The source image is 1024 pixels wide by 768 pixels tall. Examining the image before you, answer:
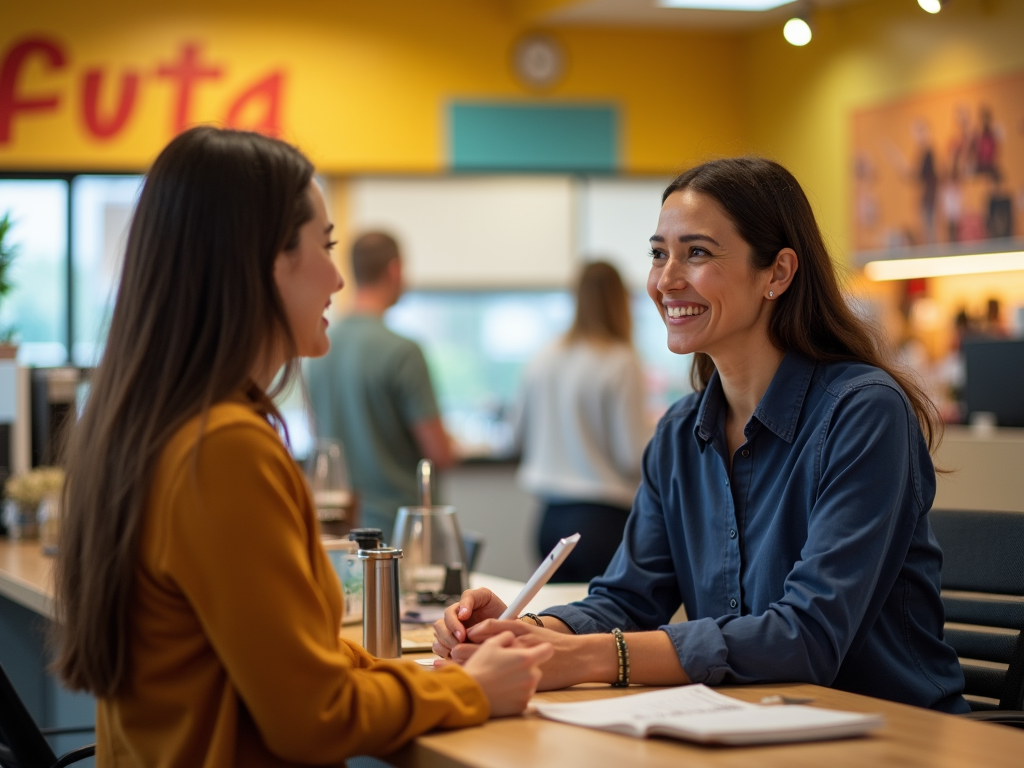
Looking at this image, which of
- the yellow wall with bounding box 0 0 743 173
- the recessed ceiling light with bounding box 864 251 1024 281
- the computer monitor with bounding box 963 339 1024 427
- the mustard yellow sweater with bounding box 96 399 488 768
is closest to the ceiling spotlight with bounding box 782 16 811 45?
the computer monitor with bounding box 963 339 1024 427

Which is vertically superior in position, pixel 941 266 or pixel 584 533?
pixel 941 266

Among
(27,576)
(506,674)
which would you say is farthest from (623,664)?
(27,576)

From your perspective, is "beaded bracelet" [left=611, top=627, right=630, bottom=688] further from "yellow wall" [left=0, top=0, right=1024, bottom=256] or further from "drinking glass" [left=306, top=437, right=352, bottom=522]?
"yellow wall" [left=0, top=0, right=1024, bottom=256]

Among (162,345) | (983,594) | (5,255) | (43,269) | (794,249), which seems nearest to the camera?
(162,345)

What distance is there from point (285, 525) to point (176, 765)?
0.95 feet

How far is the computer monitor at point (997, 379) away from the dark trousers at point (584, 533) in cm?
151

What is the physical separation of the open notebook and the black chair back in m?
0.74

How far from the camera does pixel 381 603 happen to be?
184cm

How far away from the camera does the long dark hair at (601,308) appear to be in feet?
13.9

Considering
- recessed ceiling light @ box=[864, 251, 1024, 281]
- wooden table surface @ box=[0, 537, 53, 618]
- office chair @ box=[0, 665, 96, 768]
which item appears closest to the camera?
office chair @ box=[0, 665, 96, 768]

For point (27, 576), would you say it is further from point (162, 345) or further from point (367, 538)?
point (162, 345)

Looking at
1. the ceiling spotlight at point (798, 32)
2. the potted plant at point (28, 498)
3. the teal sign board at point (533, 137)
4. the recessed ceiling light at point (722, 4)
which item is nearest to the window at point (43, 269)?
the teal sign board at point (533, 137)

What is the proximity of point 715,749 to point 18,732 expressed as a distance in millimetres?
997

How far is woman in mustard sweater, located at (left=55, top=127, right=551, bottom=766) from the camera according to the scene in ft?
4.16
